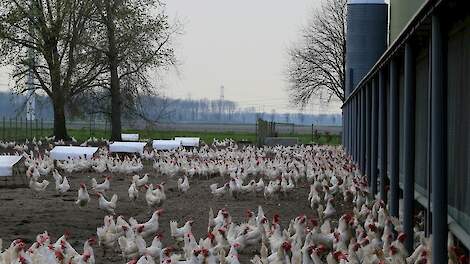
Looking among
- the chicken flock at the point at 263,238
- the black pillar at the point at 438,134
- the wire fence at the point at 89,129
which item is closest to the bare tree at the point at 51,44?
the wire fence at the point at 89,129

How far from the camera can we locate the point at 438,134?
6469 millimetres

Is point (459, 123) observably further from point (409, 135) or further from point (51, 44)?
point (51, 44)

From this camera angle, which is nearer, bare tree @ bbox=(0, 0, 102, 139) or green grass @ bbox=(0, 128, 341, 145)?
bare tree @ bbox=(0, 0, 102, 139)

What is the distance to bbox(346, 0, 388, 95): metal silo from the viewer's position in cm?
3231

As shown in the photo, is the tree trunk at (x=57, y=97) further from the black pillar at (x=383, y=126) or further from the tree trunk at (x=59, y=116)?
the black pillar at (x=383, y=126)

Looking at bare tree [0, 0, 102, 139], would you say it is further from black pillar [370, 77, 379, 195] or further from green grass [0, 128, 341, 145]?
black pillar [370, 77, 379, 195]

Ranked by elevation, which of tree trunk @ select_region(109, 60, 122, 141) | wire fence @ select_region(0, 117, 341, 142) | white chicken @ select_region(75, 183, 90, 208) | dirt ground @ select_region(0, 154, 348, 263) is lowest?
dirt ground @ select_region(0, 154, 348, 263)

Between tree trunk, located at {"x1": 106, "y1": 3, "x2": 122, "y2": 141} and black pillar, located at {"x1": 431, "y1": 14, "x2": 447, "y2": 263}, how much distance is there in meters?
35.7

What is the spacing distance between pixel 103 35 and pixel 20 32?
4294 mm

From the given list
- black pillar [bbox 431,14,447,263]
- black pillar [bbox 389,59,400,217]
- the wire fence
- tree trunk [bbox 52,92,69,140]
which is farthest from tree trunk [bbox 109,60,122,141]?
black pillar [bbox 431,14,447,263]

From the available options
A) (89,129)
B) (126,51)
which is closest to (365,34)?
(126,51)

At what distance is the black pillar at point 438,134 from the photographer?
6.44m

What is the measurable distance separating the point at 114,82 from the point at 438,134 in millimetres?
37533

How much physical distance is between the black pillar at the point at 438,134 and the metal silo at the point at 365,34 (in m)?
26.0
